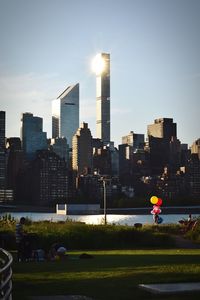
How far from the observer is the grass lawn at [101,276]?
40.4 feet

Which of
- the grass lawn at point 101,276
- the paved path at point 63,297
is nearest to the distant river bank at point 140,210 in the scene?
the grass lawn at point 101,276

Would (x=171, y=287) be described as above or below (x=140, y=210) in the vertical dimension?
below

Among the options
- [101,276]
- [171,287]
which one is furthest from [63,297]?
[101,276]

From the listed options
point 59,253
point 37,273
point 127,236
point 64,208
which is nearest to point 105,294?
point 37,273

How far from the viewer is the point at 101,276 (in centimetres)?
1495

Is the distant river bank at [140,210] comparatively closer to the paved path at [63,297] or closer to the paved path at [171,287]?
the paved path at [171,287]

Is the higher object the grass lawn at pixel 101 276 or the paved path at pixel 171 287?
the paved path at pixel 171 287

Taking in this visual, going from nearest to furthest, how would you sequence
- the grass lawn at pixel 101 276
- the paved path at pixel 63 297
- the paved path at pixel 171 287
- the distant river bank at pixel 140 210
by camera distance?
the paved path at pixel 63 297
the paved path at pixel 171 287
the grass lawn at pixel 101 276
the distant river bank at pixel 140 210

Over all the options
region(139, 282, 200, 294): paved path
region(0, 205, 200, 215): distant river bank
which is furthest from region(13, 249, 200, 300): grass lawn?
region(0, 205, 200, 215): distant river bank

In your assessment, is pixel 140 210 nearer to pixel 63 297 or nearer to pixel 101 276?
pixel 101 276

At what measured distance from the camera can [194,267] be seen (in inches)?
645

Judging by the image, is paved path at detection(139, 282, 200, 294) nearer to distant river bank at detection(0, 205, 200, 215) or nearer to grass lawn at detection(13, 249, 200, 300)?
grass lawn at detection(13, 249, 200, 300)

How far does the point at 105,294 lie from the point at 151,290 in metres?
0.96

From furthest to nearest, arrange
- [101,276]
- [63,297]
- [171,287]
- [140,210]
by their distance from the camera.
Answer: [140,210]
[101,276]
[171,287]
[63,297]
